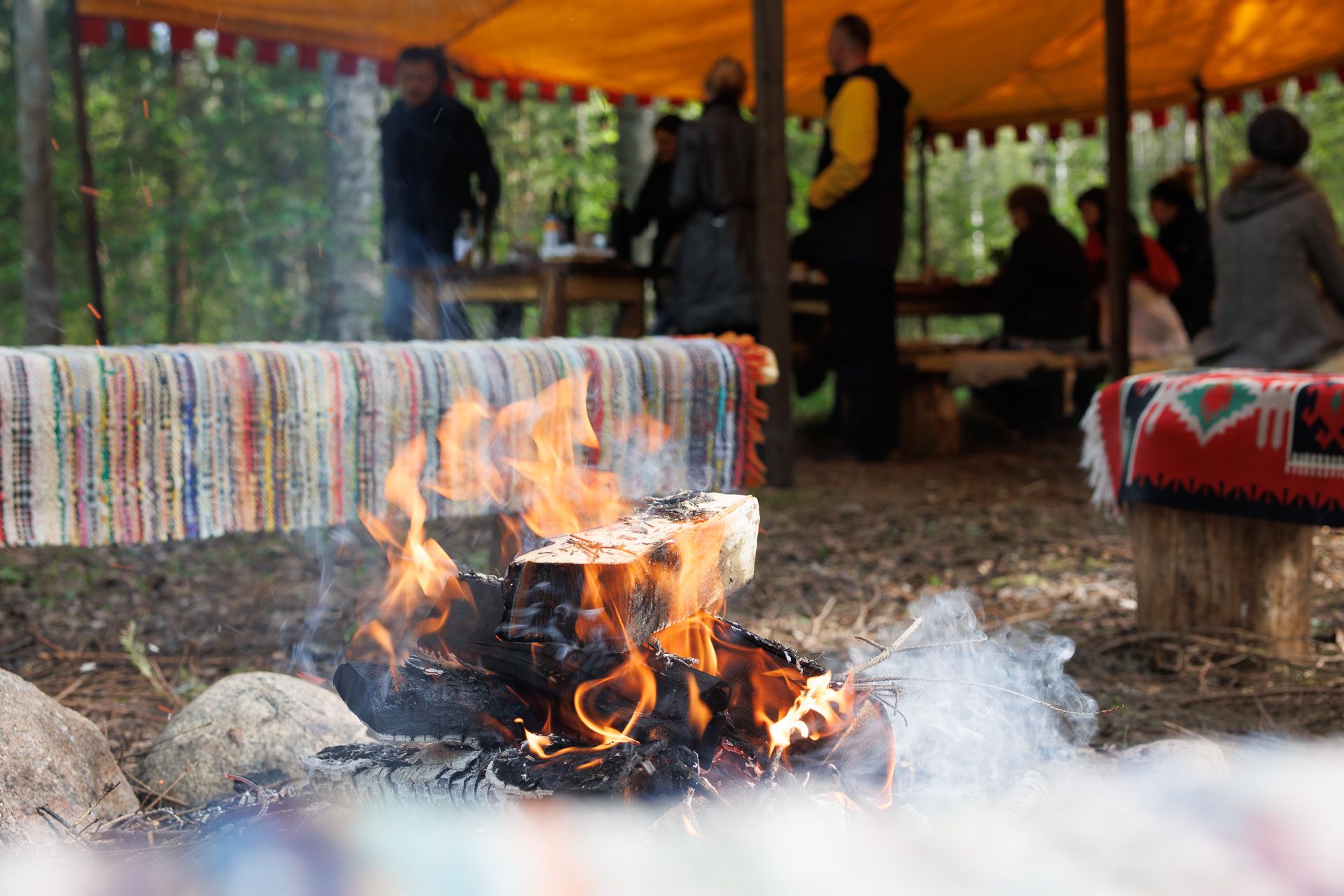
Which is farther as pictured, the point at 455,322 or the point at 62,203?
the point at 62,203

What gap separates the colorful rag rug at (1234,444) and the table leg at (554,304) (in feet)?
10.3

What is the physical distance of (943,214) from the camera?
2153 centimetres

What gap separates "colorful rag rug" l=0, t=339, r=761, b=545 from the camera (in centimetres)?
219

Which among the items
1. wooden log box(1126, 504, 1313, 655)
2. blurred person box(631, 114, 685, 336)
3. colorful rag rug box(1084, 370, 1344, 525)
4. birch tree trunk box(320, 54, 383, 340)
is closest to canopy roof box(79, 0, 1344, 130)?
birch tree trunk box(320, 54, 383, 340)

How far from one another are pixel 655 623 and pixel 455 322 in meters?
5.19

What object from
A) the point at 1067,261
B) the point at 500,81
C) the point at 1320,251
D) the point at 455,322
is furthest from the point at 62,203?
the point at 1320,251

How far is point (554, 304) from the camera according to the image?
5.47 metres

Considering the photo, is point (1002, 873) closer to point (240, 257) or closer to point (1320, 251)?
point (1320, 251)

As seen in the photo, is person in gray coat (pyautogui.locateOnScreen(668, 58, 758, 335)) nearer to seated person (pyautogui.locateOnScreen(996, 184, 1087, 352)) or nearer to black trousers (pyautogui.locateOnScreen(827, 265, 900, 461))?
black trousers (pyautogui.locateOnScreen(827, 265, 900, 461))

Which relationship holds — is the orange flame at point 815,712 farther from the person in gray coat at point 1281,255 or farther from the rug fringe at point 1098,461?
the person in gray coat at point 1281,255

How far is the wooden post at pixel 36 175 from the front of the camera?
609cm

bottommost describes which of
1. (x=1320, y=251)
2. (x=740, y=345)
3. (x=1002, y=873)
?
(x=1002, y=873)

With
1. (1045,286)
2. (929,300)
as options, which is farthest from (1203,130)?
(929,300)

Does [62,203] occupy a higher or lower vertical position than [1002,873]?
higher
